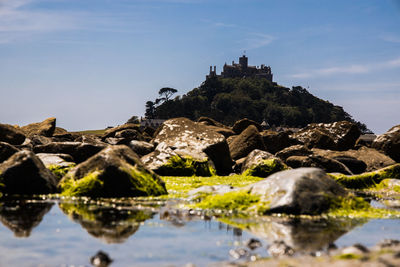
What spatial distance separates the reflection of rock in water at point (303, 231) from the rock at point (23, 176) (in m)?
6.83

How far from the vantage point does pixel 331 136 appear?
113 feet

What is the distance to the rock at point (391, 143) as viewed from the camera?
31005 mm

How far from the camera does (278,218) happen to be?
10773 mm

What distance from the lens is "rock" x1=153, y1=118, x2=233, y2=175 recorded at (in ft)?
77.5

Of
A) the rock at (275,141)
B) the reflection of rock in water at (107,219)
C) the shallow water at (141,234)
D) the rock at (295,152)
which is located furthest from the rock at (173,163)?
the rock at (275,141)

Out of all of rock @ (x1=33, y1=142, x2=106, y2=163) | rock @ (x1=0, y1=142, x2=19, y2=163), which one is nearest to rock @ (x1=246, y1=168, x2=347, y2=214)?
rock @ (x1=0, y1=142, x2=19, y2=163)

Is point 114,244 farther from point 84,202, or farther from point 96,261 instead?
point 84,202

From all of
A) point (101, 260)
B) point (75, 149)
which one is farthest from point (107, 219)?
point (75, 149)

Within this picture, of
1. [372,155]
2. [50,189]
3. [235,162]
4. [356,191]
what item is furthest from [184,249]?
[372,155]

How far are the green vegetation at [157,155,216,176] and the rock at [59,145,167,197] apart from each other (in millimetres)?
5844

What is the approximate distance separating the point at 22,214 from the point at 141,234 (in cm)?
315

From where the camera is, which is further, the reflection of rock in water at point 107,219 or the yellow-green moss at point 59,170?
the yellow-green moss at point 59,170

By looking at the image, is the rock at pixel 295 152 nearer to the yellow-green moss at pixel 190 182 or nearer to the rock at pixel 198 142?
the rock at pixel 198 142

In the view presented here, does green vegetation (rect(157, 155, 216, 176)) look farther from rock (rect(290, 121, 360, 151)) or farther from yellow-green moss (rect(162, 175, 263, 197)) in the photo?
rock (rect(290, 121, 360, 151))
